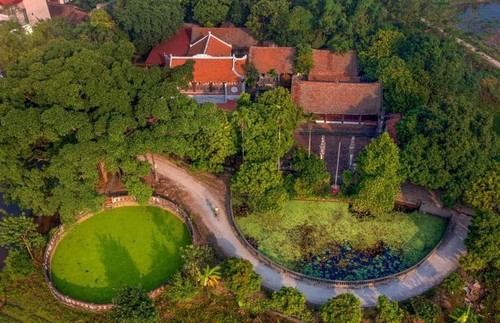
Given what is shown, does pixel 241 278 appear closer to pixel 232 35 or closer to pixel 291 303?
pixel 291 303

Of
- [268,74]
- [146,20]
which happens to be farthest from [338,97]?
[146,20]

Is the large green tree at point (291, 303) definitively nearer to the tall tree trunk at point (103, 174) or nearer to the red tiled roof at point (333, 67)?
the tall tree trunk at point (103, 174)

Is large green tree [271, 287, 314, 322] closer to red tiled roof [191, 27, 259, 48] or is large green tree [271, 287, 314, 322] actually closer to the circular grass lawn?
the circular grass lawn

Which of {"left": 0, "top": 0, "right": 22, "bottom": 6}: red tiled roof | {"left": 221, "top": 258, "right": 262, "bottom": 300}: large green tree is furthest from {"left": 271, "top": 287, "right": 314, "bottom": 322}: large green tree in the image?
{"left": 0, "top": 0, "right": 22, "bottom": 6}: red tiled roof

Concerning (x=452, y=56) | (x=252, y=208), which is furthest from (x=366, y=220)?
(x=452, y=56)

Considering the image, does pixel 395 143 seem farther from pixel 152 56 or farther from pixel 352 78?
pixel 152 56

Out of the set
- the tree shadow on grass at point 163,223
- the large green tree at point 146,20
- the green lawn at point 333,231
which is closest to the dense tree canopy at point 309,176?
the green lawn at point 333,231

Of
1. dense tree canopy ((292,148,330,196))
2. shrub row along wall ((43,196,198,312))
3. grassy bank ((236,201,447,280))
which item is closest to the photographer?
shrub row along wall ((43,196,198,312))
